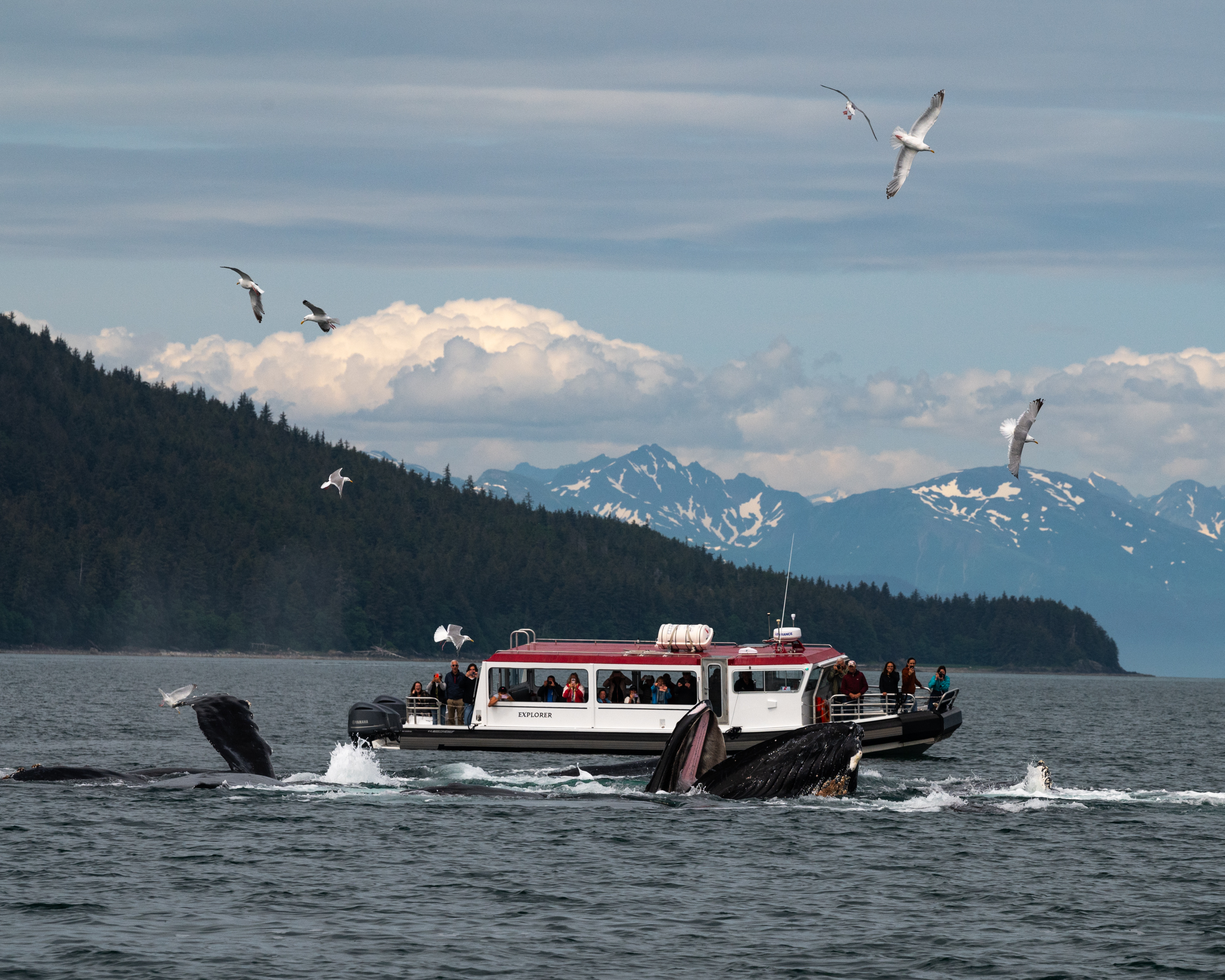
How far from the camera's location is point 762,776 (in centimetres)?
3397

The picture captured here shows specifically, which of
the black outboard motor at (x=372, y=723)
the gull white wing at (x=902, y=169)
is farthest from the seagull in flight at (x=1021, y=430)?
the black outboard motor at (x=372, y=723)

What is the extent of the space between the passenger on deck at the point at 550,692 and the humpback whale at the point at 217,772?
9.62 metres

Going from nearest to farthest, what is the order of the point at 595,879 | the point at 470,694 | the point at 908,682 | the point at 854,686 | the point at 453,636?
the point at 595,879 < the point at 854,686 < the point at 470,694 < the point at 908,682 < the point at 453,636

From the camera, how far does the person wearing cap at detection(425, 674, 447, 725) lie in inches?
1887

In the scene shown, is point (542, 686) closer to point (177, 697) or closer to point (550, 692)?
point (550, 692)

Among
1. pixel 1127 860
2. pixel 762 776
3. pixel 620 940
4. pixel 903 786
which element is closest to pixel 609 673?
pixel 903 786

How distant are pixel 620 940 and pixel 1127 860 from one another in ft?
40.7

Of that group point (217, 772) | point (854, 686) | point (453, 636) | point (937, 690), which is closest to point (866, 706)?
point (854, 686)

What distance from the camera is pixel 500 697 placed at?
4712cm

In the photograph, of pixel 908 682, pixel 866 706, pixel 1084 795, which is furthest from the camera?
pixel 908 682

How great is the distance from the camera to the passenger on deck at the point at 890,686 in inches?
1939

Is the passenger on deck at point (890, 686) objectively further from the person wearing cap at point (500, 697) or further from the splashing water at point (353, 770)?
the splashing water at point (353, 770)

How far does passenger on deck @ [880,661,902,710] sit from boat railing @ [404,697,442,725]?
1378 centimetres

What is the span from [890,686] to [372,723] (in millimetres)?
16341
